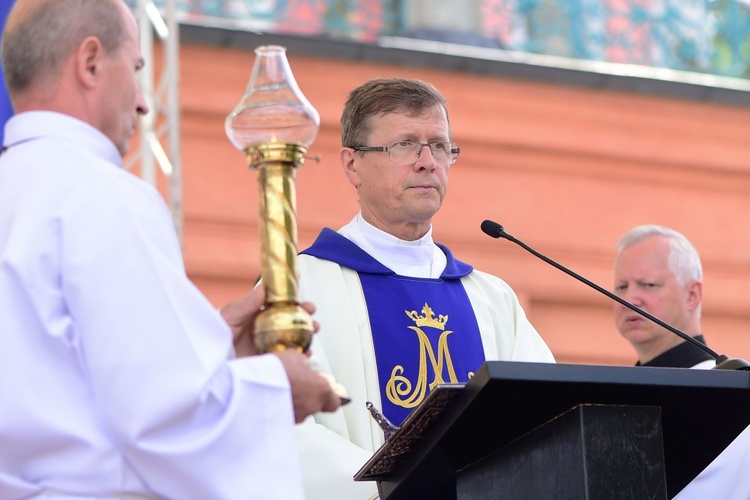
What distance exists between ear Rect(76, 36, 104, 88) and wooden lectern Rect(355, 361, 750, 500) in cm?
96

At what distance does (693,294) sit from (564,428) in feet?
10.2

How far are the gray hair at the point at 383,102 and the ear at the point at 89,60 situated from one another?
186 centimetres

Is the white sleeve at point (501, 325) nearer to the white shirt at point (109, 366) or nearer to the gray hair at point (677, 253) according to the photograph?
the gray hair at point (677, 253)

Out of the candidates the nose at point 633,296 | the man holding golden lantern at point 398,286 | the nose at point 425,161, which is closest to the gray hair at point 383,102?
the man holding golden lantern at point 398,286

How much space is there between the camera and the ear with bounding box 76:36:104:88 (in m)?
2.94

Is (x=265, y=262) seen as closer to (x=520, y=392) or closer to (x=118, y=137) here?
(x=118, y=137)

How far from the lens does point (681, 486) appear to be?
3.75 m

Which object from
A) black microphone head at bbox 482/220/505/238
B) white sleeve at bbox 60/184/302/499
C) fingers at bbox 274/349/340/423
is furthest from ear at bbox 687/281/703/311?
white sleeve at bbox 60/184/302/499

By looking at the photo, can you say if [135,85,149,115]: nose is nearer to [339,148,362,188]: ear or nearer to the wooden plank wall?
[339,148,362,188]: ear

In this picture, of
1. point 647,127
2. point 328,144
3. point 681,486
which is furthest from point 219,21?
point 681,486

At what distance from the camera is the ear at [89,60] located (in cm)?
294

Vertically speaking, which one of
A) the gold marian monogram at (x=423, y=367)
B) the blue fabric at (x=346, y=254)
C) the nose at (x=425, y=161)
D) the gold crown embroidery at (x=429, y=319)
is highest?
the nose at (x=425, y=161)

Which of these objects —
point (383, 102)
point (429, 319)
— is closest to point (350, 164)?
point (383, 102)

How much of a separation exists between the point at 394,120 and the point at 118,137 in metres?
1.80
